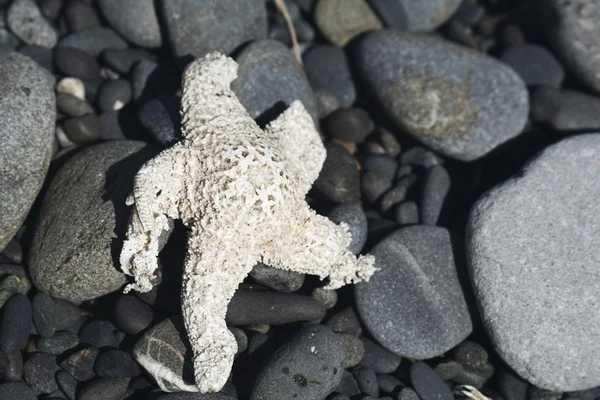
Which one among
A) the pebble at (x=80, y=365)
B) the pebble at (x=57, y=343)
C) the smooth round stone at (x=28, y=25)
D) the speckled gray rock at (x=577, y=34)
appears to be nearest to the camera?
the pebble at (x=80, y=365)

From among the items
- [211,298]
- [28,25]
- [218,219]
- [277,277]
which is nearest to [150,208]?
[218,219]

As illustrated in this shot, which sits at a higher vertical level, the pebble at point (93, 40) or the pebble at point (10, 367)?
the pebble at point (93, 40)

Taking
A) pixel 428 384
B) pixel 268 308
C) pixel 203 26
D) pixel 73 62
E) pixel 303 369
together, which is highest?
pixel 203 26

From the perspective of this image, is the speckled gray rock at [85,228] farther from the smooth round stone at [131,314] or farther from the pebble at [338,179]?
the pebble at [338,179]

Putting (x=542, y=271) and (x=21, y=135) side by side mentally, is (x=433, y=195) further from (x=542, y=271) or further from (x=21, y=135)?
(x=21, y=135)

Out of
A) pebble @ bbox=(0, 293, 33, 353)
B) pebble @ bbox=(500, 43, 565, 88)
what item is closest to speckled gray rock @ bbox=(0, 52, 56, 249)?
pebble @ bbox=(0, 293, 33, 353)

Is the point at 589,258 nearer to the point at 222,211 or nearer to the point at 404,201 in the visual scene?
the point at 404,201

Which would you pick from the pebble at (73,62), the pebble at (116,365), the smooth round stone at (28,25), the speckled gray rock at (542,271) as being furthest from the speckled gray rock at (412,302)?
the smooth round stone at (28,25)
